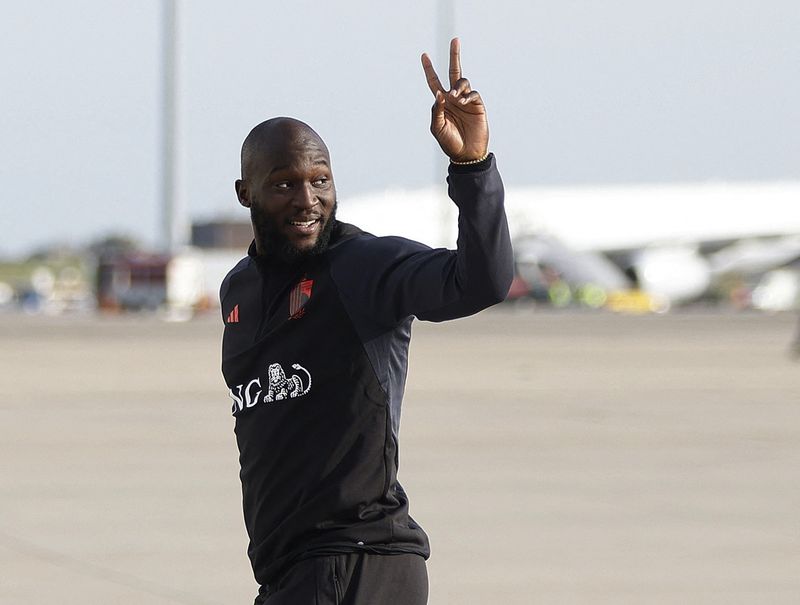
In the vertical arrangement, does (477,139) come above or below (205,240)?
below

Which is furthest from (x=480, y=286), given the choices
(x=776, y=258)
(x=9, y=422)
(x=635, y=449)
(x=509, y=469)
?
(x=776, y=258)

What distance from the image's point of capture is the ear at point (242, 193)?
3.37 m

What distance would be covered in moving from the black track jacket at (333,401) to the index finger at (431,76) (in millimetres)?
307

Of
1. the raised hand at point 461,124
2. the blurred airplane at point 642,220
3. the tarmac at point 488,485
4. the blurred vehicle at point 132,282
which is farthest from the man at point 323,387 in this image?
the blurred airplane at point 642,220

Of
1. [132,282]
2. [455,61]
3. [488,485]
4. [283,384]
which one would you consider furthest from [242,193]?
[132,282]

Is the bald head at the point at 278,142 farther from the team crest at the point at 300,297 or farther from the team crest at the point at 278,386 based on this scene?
the team crest at the point at 278,386

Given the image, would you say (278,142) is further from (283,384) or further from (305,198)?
(283,384)

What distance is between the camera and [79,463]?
12258 mm

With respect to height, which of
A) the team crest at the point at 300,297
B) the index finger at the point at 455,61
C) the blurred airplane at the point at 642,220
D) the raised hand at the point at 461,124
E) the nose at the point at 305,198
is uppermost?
the blurred airplane at the point at 642,220

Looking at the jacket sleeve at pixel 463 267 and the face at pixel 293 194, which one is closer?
the jacket sleeve at pixel 463 267

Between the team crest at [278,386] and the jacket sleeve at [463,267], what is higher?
the jacket sleeve at [463,267]

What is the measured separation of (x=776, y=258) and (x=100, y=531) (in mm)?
68032

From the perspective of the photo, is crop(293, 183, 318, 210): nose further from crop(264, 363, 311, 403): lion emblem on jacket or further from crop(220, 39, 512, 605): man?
crop(264, 363, 311, 403): lion emblem on jacket

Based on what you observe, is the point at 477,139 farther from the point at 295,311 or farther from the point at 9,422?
the point at 9,422
